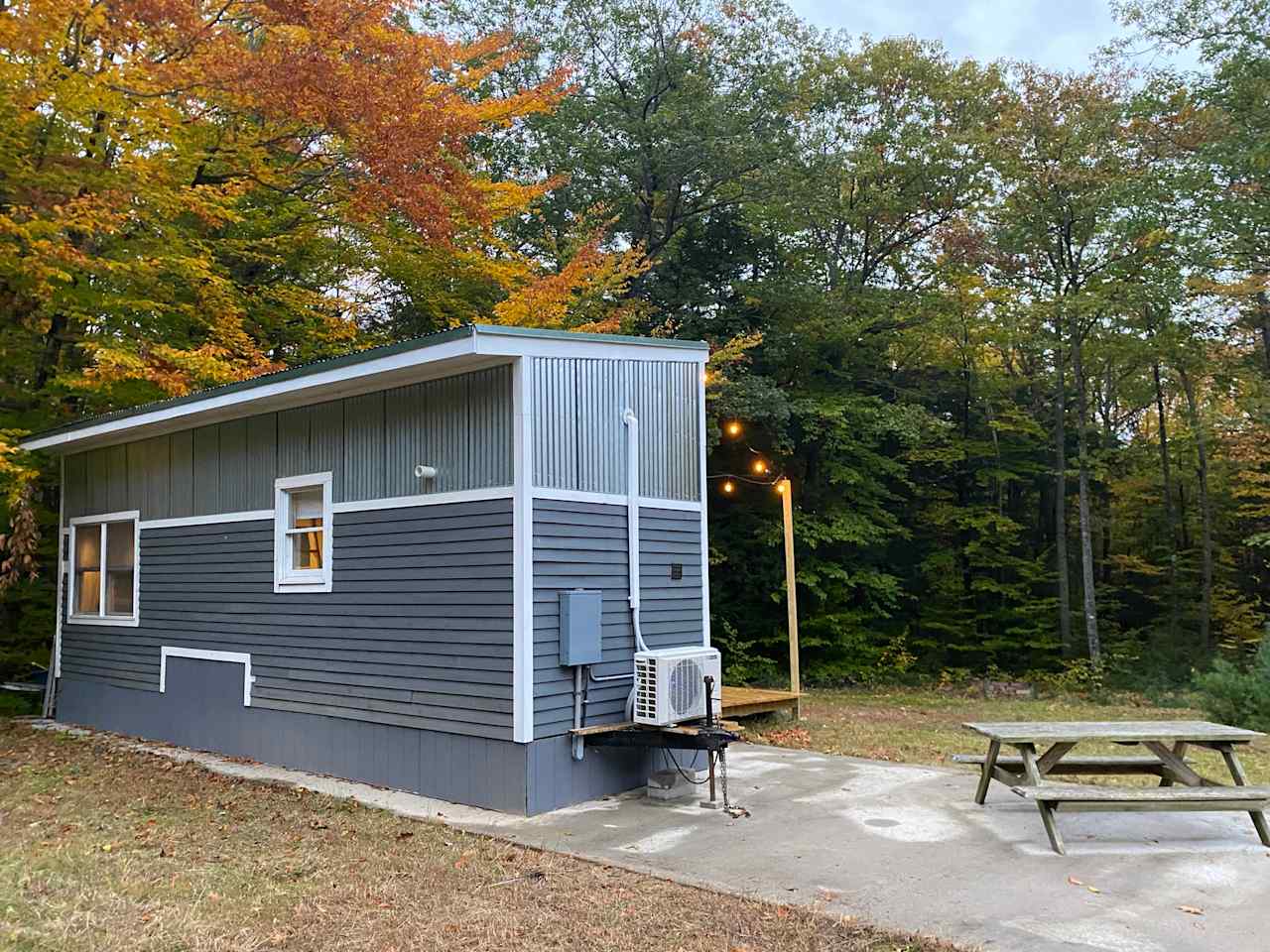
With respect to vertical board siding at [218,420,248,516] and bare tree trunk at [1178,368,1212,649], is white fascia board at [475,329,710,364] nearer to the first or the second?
vertical board siding at [218,420,248,516]

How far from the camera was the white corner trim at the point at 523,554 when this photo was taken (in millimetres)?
6074

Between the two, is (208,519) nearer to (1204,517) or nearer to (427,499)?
(427,499)

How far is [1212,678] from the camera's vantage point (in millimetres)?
10344

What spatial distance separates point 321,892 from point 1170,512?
18.5m

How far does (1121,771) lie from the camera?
5.93 metres

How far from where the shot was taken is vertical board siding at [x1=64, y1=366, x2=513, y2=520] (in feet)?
21.2

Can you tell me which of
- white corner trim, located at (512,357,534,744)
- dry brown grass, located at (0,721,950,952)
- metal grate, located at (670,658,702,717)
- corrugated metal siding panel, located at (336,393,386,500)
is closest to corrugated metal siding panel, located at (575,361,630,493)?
white corner trim, located at (512,357,534,744)

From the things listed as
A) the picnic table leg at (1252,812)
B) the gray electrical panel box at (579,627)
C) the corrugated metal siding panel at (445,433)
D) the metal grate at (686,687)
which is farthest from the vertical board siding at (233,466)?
the picnic table leg at (1252,812)

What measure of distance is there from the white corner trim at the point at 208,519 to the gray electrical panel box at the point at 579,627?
3113 millimetres

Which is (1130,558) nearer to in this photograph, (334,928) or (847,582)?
(847,582)

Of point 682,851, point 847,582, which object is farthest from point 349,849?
point 847,582

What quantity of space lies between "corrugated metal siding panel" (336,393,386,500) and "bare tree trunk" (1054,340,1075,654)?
1369cm

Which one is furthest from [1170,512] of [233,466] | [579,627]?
[233,466]

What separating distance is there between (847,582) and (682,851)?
12.6m
